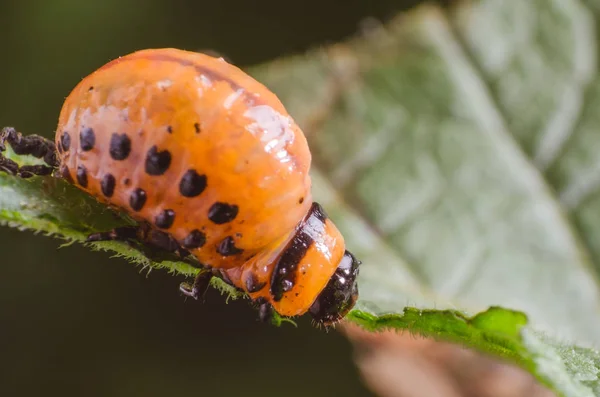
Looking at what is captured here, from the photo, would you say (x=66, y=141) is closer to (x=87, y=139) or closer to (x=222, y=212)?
(x=87, y=139)

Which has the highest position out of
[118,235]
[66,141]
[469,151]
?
[469,151]

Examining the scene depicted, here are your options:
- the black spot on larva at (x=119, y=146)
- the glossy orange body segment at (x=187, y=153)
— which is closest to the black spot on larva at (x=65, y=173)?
the glossy orange body segment at (x=187, y=153)

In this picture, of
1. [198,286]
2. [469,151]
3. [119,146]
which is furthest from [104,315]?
[469,151]

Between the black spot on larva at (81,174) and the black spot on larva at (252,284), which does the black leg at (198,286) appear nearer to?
the black spot on larva at (252,284)

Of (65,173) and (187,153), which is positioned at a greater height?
(187,153)

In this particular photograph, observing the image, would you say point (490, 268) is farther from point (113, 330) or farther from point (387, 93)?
point (113, 330)

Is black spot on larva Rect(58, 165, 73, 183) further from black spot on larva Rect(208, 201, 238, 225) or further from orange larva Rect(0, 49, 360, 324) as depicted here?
black spot on larva Rect(208, 201, 238, 225)

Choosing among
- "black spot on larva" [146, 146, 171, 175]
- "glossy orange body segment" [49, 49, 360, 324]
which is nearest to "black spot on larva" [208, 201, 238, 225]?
"glossy orange body segment" [49, 49, 360, 324]

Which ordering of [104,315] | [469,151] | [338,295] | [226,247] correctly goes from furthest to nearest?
1. [469,151]
2. [104,315]
3. [338,295]
4. [226,247]
